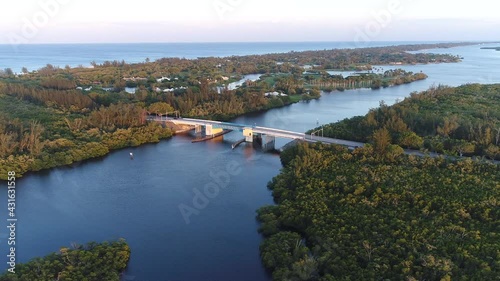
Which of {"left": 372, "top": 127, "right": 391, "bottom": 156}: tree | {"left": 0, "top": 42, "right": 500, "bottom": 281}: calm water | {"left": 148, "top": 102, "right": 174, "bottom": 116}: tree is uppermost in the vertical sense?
{"left": 148, "top": 102, "right": 174, "bottom": 116}: tree

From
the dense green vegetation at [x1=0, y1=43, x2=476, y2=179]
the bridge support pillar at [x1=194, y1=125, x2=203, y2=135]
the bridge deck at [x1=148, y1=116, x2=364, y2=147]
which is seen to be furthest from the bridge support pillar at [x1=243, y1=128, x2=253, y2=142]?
the dense green vegetation at [x1=0, y1=43, x2=476, y2=179]

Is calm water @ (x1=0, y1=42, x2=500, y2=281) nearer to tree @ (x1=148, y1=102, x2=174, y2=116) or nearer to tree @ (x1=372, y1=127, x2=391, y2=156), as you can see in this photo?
tree @ (x1=372, y1=127, x2=391, y2=156)

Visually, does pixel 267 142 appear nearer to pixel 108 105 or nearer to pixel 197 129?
pixel 197 129

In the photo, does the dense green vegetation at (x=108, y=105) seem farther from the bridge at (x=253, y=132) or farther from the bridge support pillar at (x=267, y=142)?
the bridge support pillar at (x=267, y=142)

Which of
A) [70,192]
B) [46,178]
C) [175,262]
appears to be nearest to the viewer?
[175,262]

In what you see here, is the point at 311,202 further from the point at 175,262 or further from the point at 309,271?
the point at 175,262

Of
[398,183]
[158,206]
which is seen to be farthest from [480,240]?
[158,206]
